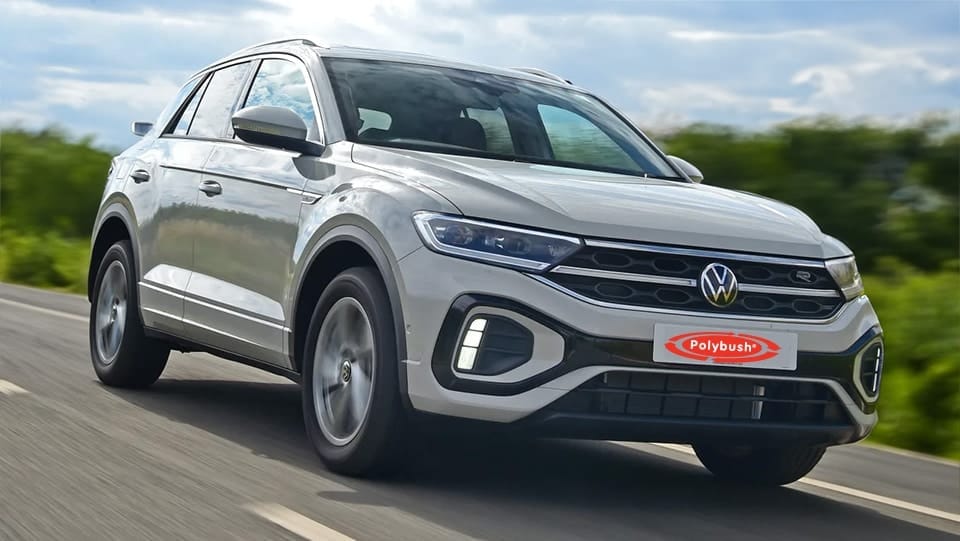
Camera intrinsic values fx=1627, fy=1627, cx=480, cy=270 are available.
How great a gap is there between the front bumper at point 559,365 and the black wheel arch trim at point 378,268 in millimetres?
37

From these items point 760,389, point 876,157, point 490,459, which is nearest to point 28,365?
point 490,459

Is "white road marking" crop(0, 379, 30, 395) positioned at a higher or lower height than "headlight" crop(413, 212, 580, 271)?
lower

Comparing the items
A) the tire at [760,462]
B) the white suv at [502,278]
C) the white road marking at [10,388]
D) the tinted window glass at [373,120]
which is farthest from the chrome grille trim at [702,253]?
the white road marking at [10,388]

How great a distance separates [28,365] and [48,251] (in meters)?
15.6

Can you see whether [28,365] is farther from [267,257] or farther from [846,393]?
[846,393]

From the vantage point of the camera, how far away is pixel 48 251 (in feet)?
80.4

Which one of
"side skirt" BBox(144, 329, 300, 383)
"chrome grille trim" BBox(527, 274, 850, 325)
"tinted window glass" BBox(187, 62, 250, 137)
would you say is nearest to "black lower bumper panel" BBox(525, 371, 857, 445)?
"chrome grille trim" BBox(527, 274, 850, 325)

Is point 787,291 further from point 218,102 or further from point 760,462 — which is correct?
point 218,102

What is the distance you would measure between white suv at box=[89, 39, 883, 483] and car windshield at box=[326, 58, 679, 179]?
14mm

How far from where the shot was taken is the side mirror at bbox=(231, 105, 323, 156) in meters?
6.47

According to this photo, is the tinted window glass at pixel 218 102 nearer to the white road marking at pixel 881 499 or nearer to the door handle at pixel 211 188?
the door handle at pixel 211 188

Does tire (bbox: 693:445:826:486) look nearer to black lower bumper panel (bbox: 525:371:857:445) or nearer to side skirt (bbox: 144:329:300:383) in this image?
black lower bumper panel (bbox: 525:371:857:445)

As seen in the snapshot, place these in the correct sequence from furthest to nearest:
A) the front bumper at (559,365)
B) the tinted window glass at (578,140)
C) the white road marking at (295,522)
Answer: the tinted window glass at (578,140) < the front bumper at (559,365) < the white road marking at (295,522)

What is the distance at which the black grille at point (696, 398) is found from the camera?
17.8ft
